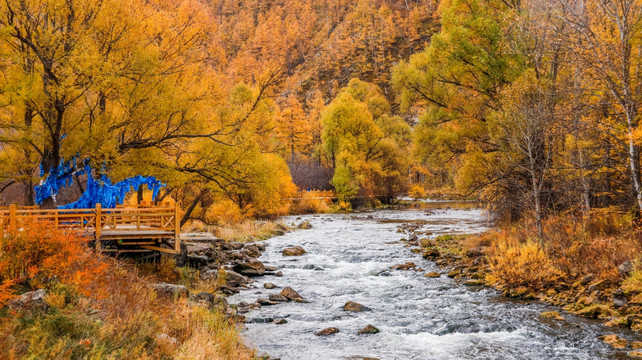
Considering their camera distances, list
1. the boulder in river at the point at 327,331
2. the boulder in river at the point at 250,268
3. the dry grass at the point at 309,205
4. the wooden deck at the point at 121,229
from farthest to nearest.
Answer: the dry grass at the point at 309,205, the boulder in river at the point at 250,268, the wooden deck at the point at 121,229, the boulder in river at the point at 327,331

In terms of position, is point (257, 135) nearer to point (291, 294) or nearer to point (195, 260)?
point (195, 260)

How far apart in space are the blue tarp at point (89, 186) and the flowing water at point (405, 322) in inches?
274

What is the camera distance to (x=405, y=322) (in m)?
12.7

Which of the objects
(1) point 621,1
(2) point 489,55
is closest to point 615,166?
(1) point 621,1

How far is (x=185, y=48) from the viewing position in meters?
22.6

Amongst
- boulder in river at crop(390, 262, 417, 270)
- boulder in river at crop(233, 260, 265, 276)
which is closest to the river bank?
boulder in river at crop(390, 262, 417, 270)

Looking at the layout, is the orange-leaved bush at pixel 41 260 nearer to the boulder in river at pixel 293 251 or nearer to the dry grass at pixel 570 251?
the dry grass at pixel 570 251

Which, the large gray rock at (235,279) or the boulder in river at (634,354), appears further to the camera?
the large gray rock at (235,279)

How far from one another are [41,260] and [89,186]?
9224 mm

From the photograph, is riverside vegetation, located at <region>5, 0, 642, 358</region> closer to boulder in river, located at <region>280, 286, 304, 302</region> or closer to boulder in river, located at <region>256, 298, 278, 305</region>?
boulder in river, located at <region>256, 298, 278, 305</region>

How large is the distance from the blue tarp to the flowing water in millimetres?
6966

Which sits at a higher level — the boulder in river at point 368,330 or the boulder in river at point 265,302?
the boulder in river at point 265,302

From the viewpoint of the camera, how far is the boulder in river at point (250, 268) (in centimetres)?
1909

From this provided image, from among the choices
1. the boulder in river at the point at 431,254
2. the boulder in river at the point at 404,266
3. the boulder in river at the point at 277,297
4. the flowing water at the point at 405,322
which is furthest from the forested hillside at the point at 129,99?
the boulder in river at the point at 431,254
